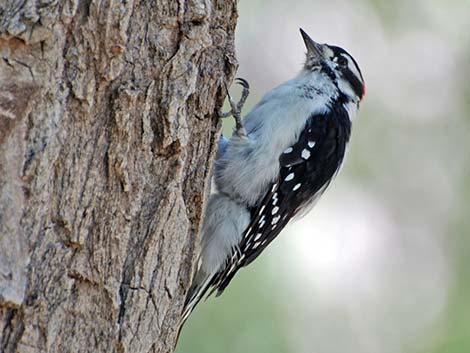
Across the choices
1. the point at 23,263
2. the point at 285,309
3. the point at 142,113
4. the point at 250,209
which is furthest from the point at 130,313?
the point at 285,309

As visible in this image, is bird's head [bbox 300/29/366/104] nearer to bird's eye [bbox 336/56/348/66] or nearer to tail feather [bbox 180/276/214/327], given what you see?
bird's eye [bbox 336/56/348/66]

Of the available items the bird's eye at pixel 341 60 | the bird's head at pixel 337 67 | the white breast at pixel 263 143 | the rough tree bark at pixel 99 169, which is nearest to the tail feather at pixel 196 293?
the white breast at pixel 263 143

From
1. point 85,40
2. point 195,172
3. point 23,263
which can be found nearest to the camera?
point 23,263

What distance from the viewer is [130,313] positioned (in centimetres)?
281

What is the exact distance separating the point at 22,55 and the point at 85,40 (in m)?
0.23

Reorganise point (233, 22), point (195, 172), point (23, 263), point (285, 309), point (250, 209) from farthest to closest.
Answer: point (285, 309)
point (250, 209)
point (233, 22)
point (195, 172)
point (23, 263)

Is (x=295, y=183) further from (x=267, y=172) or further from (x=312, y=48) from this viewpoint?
(x=312, y=48)

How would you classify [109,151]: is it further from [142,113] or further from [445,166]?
[445,166]

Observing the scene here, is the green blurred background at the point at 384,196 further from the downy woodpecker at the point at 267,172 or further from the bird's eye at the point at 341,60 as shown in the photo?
the downy woodpecker at the point at 267,172

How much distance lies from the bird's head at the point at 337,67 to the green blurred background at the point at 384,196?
2393mm

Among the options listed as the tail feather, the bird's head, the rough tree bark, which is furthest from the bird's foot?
the rough tree bark

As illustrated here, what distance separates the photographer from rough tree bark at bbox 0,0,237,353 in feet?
8.33

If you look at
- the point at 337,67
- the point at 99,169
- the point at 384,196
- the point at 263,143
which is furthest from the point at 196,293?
the point at 384,196

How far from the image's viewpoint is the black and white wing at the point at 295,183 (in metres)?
4.30
